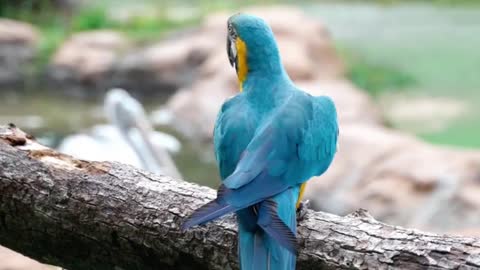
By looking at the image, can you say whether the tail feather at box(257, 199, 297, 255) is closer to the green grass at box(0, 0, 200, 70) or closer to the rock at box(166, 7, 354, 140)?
the rock at box(166, 7, 354, 140)

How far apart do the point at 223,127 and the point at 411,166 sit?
10.3ft

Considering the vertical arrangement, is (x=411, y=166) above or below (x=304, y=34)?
below

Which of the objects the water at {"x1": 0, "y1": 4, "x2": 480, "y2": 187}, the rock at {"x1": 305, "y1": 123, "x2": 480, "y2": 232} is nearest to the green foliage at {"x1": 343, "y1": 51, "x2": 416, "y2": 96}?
the water at {"x1": 0, "y1": 4, "x2": 480, "y2": 187}

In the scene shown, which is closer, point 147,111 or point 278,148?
point 278,148

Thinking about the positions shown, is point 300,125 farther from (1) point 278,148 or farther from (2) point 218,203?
(2) point 218,203

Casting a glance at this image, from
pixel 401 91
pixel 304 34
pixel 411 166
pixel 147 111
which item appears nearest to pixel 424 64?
pixel 401 91

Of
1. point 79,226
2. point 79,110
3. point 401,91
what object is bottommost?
point 79,226

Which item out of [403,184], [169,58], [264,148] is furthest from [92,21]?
[264,148]

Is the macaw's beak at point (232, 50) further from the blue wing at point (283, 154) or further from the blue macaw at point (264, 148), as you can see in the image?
the blue wing at point (283, 154)

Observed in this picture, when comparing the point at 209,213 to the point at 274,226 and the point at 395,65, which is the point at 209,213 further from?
the point at 395,65

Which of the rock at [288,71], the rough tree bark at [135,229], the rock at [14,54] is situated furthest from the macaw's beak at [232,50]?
the rock at [14,54]

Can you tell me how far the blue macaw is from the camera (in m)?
1.43

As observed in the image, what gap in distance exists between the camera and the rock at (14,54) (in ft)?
27.9

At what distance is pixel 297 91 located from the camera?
67.0 inches
